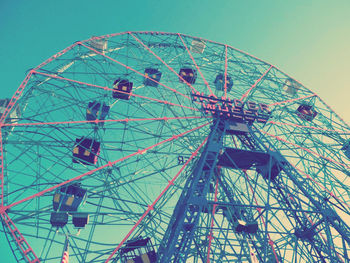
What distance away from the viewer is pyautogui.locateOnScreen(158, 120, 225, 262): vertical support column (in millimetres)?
9730

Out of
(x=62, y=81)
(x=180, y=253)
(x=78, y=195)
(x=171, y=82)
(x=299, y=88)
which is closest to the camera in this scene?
(x=180, y=253)

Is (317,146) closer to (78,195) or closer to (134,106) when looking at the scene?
(134,106)

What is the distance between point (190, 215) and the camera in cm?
1102

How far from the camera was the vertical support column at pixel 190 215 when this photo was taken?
973 cm

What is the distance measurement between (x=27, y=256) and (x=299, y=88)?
19.5 metres

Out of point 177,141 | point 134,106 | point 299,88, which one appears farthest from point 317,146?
point 134,106

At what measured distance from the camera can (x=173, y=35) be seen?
2066 cm

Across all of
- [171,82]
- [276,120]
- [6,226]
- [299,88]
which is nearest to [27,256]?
[6,226]

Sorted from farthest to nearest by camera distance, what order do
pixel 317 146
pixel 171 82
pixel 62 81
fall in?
pixel 171 82
pixel 317 146
pixel 62 81

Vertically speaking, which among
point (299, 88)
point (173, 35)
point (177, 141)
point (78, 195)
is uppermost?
point (173, 35)

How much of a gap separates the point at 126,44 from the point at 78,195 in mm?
11391

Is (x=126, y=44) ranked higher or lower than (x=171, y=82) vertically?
higher

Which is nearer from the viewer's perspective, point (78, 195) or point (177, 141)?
point (78, 195)

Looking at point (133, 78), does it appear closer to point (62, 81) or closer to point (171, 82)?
point (171, 82)
